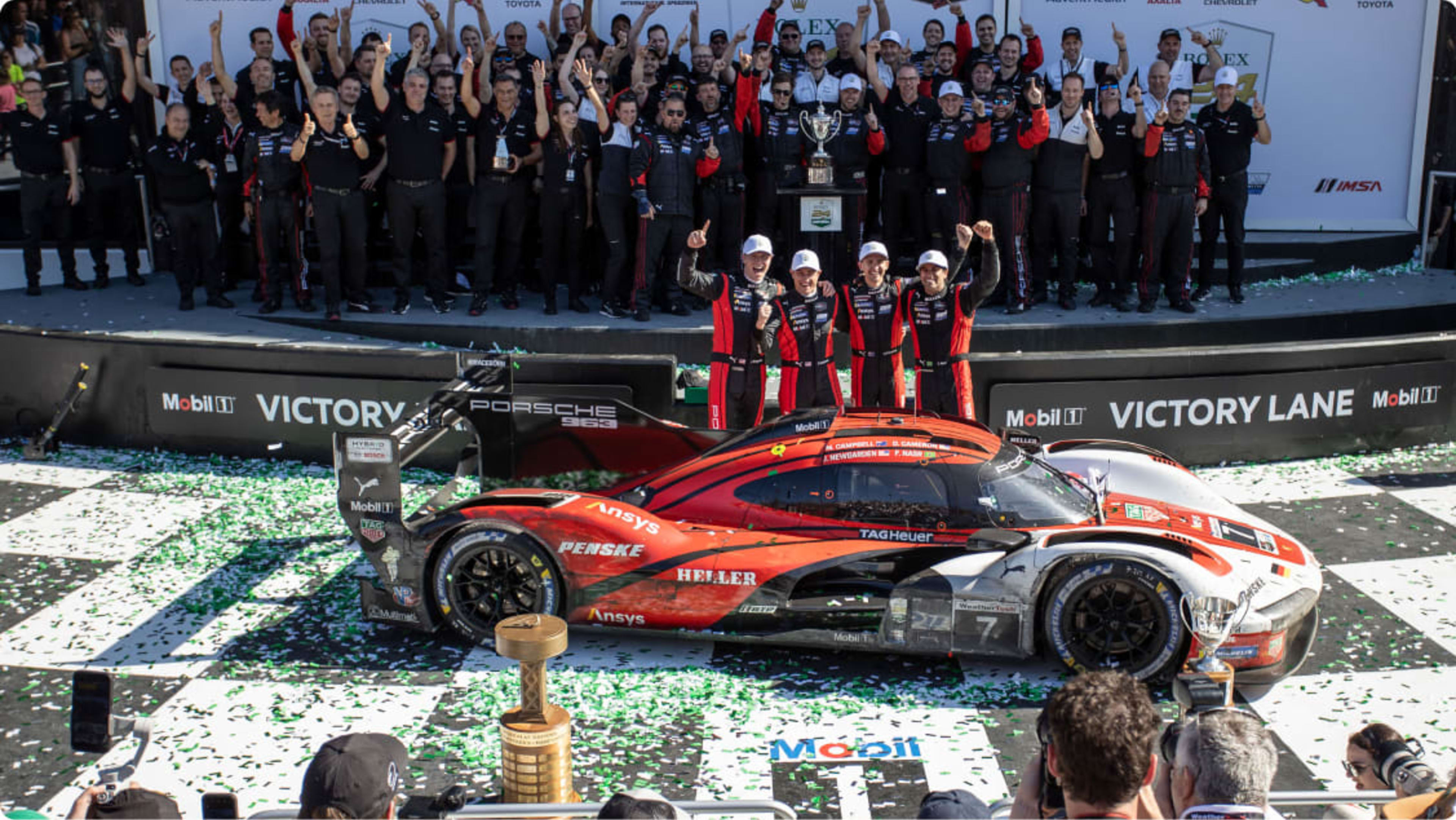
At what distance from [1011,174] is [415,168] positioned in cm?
533

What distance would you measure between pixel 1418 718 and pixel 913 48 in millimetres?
9689

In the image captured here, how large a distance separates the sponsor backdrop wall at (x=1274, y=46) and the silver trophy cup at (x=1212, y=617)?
333 inches

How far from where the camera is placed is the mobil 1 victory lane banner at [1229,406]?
31.6 feet

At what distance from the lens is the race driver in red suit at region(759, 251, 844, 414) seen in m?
8.63

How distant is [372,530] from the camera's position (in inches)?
271

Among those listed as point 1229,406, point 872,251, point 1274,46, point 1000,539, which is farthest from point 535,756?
point 1274,46

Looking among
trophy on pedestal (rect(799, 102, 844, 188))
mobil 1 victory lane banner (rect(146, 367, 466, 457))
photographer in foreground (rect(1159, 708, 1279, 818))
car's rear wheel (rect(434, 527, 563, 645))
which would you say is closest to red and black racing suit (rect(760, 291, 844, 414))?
car's rear wheel (rect(434, 527, 563, 645))

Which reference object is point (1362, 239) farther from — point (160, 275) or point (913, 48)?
point (160, 275)

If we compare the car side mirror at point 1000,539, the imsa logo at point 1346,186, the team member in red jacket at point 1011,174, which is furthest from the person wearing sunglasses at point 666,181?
the imsa logo at point 1346,186

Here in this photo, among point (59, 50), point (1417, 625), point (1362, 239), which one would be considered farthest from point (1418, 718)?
point (59, 50)

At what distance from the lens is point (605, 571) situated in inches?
261

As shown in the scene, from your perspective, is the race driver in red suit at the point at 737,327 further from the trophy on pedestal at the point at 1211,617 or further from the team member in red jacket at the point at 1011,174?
the team member in red jacket at the point at 1011,174

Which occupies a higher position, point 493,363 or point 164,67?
point 164,67

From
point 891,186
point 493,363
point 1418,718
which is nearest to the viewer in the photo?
point 1418,718
